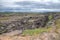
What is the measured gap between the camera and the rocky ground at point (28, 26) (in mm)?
1231

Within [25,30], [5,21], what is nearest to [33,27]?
[25,30]

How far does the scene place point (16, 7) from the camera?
133 cm

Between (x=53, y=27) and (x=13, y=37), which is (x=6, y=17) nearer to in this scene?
(x=13, y=37)

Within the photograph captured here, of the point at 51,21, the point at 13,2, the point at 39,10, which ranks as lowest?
the point at 51,21

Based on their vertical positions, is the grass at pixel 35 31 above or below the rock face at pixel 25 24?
below

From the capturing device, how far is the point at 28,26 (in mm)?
1282

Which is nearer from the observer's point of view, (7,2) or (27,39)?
(27,39)

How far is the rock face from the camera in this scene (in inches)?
49.8

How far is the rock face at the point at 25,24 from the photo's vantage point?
1266 millimetres

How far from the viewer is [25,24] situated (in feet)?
4.22

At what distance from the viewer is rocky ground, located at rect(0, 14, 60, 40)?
4.04 ft

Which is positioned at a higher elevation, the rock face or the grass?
the rock face

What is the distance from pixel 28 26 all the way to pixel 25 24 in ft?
0.13

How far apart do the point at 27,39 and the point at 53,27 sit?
31 cm
